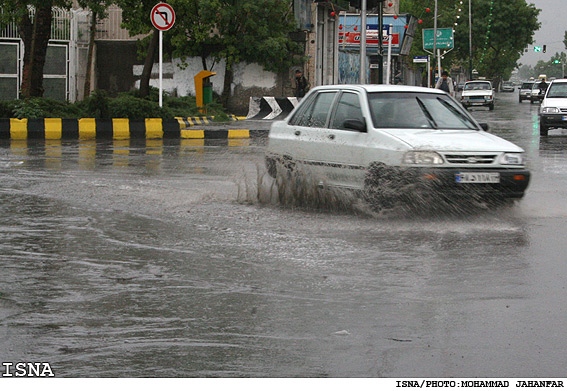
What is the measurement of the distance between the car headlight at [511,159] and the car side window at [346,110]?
68.7 inches

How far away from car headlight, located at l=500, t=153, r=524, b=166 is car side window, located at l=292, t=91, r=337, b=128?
2.27 m

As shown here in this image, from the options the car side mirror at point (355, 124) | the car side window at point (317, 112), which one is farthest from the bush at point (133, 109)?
the car side mirror at point (355, 124)

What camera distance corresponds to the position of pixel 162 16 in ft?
77.9

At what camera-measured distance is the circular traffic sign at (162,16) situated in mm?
23625

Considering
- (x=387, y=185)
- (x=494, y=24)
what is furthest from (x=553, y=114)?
(x=494, y=24)

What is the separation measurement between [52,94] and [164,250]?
2845 centimetres

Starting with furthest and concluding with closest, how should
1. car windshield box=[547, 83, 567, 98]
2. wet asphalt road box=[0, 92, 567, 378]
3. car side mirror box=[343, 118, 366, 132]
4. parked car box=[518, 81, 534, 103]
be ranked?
1. parked car box=[518, 81, 534, 103]
2. car windshield box=[547, 83, 567, 98]
3. car side mirror box=[343, 118, 366, 132]
4. wet asphalt road box=[0, 92, 567, 378]

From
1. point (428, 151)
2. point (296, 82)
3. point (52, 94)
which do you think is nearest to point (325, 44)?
point (296, 82)

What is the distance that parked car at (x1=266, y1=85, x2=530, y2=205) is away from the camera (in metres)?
9.73

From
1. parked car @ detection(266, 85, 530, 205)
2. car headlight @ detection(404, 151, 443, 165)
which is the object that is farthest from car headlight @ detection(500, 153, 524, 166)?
car headlight @ detection(404, 151, 443, 165)

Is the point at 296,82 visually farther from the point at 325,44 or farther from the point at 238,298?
the point at 238,298

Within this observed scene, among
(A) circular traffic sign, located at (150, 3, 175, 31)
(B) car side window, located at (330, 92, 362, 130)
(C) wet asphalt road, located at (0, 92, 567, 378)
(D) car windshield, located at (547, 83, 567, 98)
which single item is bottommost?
(C) wet asphalt road, located at (0, 92, 567, 378)

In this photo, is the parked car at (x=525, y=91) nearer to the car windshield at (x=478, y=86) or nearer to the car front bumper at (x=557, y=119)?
the car windshield at (x=478, y=86)

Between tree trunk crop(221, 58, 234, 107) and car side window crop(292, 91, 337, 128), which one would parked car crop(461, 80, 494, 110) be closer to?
tree trunk crop(221, 58, 234, 107)
